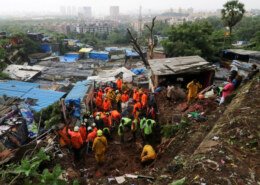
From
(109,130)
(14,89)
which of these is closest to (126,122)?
(109,130)

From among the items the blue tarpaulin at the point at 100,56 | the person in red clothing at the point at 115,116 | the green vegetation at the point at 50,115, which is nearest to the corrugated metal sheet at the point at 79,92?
the green vegetation at the point at 50,115

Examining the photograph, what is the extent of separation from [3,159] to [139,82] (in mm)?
12603

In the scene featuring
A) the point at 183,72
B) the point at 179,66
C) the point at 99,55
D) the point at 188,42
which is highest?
the point at 188,42

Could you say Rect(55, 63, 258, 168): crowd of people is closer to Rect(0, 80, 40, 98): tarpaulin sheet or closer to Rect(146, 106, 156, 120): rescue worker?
Rect(146, 106, 156, 120): rescue worker

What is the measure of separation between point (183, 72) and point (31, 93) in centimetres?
966

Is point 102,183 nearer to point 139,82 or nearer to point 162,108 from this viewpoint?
point 162,108

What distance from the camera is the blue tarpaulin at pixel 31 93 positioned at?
15719mm

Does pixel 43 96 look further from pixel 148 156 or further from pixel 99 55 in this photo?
pixel 99 55

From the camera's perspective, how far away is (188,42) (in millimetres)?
20469

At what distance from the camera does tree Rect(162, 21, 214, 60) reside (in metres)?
20.1

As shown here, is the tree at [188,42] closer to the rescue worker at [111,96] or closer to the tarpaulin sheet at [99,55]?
the rescue worker at [111,96]

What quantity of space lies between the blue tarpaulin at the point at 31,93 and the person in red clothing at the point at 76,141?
22.0ft

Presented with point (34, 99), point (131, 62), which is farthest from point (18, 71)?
point (131, 62)

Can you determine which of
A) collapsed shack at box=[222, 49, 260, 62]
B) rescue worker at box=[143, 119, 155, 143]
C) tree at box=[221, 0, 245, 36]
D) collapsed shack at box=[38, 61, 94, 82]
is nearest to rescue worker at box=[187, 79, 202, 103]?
rescue worker at box=[143, 119, 155, 143]
